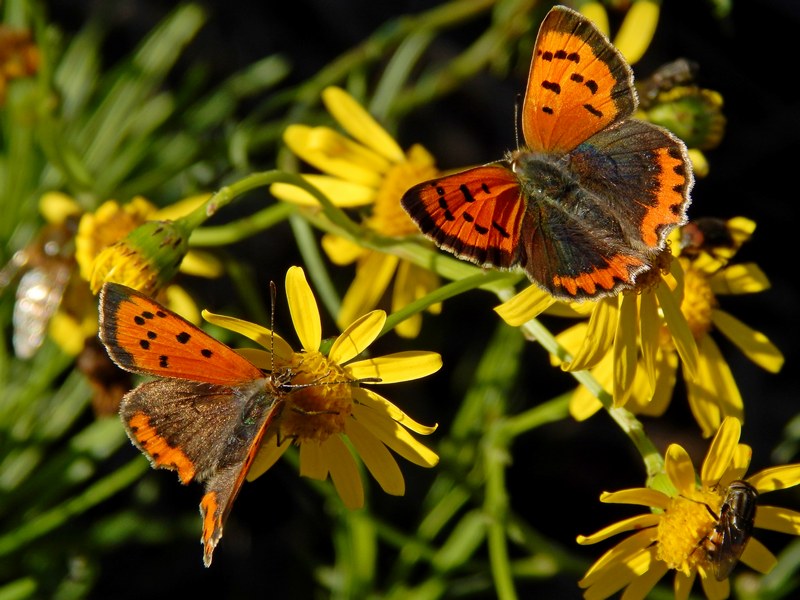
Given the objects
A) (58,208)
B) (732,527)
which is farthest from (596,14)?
(58,208)

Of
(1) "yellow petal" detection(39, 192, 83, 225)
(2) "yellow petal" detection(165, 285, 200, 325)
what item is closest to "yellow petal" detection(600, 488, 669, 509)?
(2) "yellow petal" detection(165, 285, 200, 325)

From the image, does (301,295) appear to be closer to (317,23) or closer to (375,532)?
(375,532)

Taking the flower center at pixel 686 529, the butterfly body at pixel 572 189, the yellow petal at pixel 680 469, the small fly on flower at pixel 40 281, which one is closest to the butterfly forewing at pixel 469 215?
the butterfly body at pixel 572 189

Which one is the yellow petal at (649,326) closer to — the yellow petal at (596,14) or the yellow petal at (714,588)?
the yellow petal at (714,588)

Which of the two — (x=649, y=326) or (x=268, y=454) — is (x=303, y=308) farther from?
(x=649, y=326)

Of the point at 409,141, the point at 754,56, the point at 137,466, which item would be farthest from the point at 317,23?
the point at 137,466
